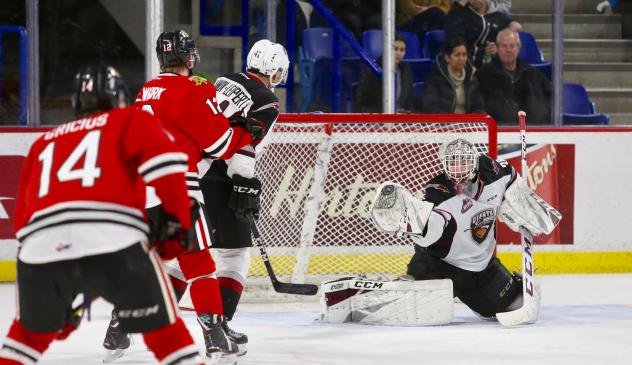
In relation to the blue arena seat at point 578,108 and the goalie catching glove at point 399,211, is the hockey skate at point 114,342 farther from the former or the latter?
the blue arena seat at point 578,108

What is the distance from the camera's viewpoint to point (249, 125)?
4.18 m

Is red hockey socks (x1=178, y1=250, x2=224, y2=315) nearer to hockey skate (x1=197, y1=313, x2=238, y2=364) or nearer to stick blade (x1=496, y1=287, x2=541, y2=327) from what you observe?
hockey skate (x1=197, y1=313, x2=238, y2=364)

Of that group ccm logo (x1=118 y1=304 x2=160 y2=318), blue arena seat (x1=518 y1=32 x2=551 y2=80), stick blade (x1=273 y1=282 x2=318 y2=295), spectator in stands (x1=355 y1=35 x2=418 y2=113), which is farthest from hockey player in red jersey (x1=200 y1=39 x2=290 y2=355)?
blue arena seat (x1=518 y1=32 x2=551 y2=80)

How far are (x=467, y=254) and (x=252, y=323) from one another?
0.86m

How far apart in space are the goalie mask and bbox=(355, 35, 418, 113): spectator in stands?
5.48ft

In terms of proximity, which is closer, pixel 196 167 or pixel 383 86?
pixel 196 167

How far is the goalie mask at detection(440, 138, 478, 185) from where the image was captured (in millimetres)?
4895

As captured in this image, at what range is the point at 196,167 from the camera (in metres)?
4.05

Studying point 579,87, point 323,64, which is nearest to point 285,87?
point 323,64

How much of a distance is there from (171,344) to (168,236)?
0.76ft

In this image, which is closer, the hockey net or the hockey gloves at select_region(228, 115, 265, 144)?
the hockey gloves at select_region(228, 115, 265, 144)

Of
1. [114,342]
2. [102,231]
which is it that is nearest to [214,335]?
[114,342]

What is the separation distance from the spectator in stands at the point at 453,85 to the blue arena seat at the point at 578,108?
45 cm

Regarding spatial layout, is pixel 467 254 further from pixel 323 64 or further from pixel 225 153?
pixel 323 64
